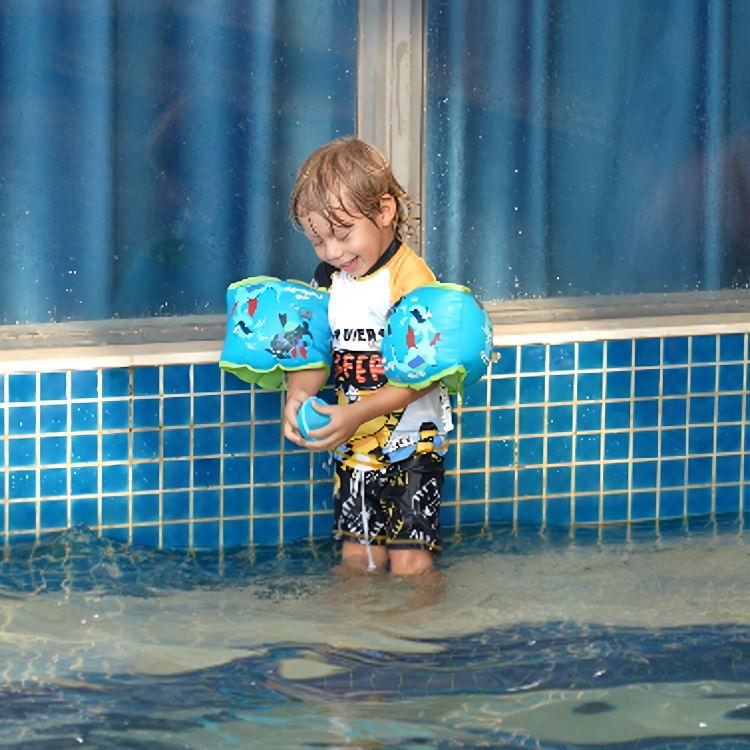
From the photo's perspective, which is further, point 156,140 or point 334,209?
point 156,140

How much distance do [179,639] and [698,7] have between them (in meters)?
2.64

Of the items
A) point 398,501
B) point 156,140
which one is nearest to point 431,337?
point 398,501

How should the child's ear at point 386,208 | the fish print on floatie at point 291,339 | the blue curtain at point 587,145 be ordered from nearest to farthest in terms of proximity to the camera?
the child's ear at point 386,208, the fish print on floatie at point 291,339, the blue curtain at point 587,145

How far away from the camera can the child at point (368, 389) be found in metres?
4.22

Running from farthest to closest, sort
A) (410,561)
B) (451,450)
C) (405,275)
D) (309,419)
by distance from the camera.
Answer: (451,450), (410,561), (405,275), (309,419)

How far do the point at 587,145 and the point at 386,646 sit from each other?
1884mm

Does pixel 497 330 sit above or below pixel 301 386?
above

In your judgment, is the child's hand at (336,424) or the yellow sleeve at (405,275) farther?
the yellow sleeve at (405,275)

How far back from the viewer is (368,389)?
4.43 m

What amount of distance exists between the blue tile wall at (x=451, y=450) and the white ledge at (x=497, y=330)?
37 millimetres

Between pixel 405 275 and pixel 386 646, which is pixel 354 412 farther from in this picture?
pixel 386 646

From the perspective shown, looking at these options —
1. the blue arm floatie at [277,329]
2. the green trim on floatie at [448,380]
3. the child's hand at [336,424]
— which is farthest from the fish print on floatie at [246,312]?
the green trim on floatie at [448,380]

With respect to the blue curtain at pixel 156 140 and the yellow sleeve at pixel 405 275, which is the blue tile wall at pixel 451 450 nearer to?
the blue curtain at pixel 156 140

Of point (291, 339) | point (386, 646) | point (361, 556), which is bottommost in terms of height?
point (386, 646)
